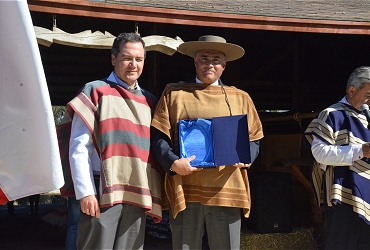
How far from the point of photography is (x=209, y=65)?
3025mm

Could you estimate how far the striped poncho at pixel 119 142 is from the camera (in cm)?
269

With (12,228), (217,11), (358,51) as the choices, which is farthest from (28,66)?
(358,51)

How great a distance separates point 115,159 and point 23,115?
3.57 ft

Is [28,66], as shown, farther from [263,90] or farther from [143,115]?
[263,90]

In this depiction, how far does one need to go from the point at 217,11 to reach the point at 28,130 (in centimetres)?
336

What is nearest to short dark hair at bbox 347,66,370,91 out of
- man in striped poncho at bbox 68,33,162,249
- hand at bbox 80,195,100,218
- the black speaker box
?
man in striped poncho at bbox 68,33,162,249

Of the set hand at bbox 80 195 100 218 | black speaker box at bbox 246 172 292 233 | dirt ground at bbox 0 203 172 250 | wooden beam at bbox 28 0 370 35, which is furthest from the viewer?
dirt ground at bbox 0 203 172 250

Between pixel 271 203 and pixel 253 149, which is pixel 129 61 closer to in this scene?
pixel 253 149

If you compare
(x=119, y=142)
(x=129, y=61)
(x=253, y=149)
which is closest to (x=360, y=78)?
(x=253, y=149)

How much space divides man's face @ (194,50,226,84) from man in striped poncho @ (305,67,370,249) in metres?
0.85

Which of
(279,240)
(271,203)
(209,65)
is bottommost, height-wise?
(279,240)

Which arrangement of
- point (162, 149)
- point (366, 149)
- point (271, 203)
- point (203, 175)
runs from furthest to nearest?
point (271, 203), point (366, 149), point (203, 175), point (162, 149)

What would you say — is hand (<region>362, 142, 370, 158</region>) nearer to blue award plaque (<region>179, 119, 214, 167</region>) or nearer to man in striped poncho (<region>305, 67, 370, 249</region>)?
man in striped poncho (<region>305, 67, 370, 249</region>)

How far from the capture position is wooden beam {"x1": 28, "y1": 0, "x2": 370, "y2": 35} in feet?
14.0
